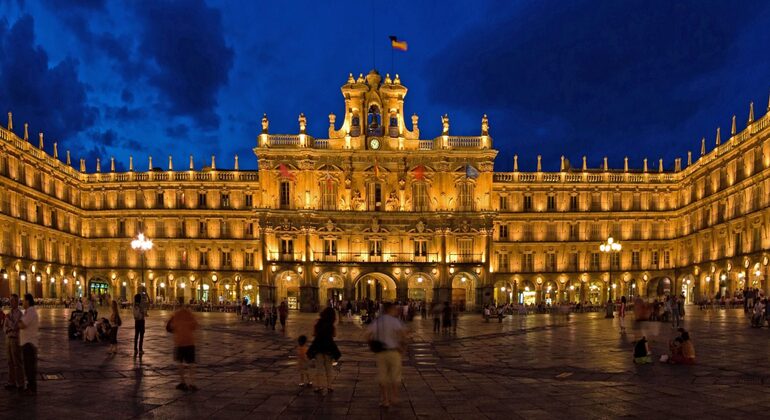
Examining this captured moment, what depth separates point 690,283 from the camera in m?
65.8

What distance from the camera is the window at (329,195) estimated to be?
6356cm

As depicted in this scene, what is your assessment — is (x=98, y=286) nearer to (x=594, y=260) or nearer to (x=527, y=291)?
(x=527, y=291)

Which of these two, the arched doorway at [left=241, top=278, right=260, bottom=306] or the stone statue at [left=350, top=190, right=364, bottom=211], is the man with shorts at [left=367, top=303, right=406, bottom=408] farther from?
the arched doorway at [left=241, top=278, right=260, bottom=306]

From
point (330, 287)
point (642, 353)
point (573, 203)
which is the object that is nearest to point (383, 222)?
point (330, 287)

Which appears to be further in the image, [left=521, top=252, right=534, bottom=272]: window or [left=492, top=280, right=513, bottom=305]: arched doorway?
[left=492, top=280, right=513, bottom=305]: arched doorway

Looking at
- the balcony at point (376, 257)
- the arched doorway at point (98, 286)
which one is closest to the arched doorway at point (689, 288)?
the balcony at point (376, 257)

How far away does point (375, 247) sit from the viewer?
2499 inches

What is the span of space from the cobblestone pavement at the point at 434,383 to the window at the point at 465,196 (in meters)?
39.9

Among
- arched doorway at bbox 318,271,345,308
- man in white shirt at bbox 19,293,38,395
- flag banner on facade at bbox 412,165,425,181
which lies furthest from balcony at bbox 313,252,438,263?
man in white shirt at bbox 19,293,38,395

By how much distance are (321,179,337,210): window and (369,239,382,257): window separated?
185 inches

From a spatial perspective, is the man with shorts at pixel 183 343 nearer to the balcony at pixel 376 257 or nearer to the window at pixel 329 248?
the balcony at pixel 376 257

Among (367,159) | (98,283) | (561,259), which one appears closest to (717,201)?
(561,259)

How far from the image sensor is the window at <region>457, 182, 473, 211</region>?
64.2 meters

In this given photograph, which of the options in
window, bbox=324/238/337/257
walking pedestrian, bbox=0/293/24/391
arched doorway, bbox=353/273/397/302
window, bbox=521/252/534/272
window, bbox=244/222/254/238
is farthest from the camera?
window, bbox=244/222/254/238
